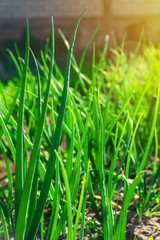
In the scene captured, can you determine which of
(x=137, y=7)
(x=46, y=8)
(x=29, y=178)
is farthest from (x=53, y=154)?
(x=137, y=7)

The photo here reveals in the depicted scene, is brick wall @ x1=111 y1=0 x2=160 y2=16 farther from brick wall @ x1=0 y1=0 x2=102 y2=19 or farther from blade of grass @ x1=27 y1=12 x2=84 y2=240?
blade of grass @ x1=27 y1=12 x2=84 y2=240

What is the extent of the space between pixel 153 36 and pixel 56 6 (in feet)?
6.74

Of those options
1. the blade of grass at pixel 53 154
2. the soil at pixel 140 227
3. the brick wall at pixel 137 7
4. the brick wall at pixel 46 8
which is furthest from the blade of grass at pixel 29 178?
the brick wall at pixel 137 7

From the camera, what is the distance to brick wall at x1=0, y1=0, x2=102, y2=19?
22.5 ft

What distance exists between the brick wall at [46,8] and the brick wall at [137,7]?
0.41 metres

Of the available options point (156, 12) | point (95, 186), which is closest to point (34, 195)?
point (95, 186)

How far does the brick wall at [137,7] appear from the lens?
275 inches

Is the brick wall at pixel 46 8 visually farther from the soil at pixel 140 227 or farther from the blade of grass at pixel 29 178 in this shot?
the blade of grass at pixel 29 178

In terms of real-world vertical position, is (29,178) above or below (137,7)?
above

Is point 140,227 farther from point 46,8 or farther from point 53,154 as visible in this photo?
point 46,8

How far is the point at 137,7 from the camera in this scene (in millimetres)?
7008

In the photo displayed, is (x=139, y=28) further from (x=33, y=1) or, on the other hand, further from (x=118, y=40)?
(x=33, y=1)

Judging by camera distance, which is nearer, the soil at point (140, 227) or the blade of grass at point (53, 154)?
the blade of grass at point (53, 154)

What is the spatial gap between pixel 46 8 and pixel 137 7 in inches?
72.5
